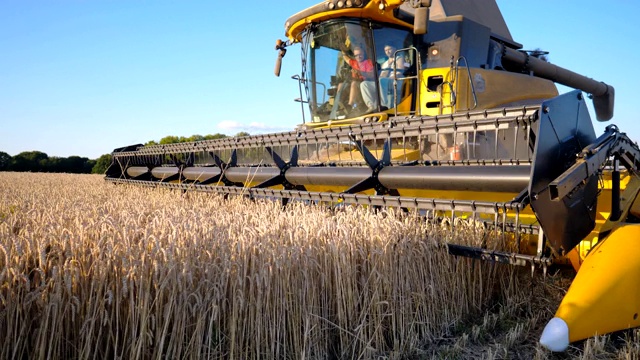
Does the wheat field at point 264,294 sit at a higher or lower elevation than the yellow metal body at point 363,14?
lower

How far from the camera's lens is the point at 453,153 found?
337cm

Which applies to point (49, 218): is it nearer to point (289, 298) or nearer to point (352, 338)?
point (289, 298)

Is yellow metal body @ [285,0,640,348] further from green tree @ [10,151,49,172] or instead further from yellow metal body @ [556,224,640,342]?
green tree @ [10,151,49,172]

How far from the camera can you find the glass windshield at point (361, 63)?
4.45 m

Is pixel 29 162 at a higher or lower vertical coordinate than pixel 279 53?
lower

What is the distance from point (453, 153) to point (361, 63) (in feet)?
5.30

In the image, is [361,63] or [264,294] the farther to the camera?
[361,63]

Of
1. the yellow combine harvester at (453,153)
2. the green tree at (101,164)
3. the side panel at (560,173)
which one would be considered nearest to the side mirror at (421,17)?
the yellow combine harvester at (453,153)

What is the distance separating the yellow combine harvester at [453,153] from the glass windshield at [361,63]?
0.01 m

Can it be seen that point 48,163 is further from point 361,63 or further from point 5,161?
point 361,63

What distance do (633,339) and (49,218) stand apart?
8.80 ft

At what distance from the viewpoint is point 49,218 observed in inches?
83.7

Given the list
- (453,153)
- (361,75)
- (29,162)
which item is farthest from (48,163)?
(453,153)

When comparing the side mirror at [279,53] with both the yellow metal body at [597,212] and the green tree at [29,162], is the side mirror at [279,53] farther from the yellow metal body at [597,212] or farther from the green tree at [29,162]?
the green tree at [29,162]
